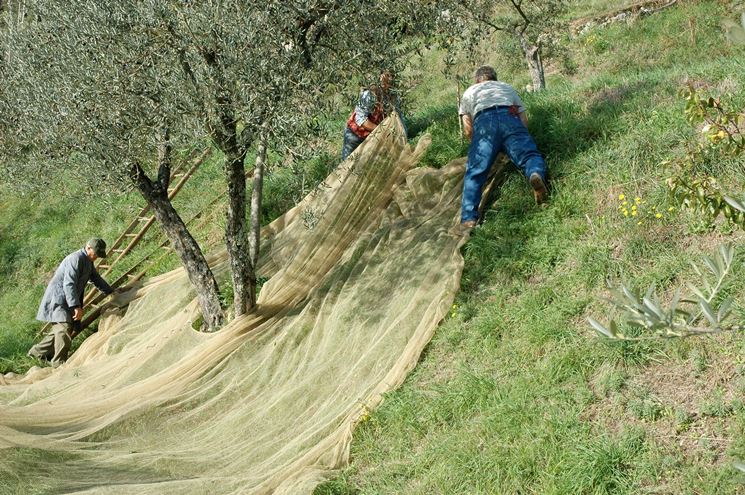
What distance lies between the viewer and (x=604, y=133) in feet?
28.5

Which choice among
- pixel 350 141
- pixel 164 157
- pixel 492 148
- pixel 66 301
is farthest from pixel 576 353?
pixel 66 301

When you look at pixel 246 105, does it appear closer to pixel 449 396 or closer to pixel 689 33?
pixel 449 396

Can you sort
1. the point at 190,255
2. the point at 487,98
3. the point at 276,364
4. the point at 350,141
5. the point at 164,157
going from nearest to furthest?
the point at 276,364 < the point at 164,157 < the point at 487,98 < the point at 190,255 < the point at 350,141

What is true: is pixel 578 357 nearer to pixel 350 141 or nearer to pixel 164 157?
pixel 164 157

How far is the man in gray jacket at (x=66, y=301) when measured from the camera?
38.3 ft

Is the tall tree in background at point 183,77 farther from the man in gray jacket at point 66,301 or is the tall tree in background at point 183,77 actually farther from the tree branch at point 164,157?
the man in gray jacket at point 66,301

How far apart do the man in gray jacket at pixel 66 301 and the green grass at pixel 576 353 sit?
4751 mm

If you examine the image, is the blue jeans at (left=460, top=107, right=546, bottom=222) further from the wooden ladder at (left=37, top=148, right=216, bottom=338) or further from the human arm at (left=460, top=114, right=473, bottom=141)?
the wooden ladder at (left=37, top=148, right=216, bottom=338)

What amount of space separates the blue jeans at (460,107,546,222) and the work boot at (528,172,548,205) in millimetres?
293

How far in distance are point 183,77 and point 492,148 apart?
132 inches

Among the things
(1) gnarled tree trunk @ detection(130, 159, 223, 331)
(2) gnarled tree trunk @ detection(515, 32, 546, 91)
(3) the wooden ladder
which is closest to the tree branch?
(1) gnarled tree trunk @ detection(130, 159, 223, 331)

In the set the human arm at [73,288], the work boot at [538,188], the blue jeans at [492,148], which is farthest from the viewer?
the human arm at [73,288]

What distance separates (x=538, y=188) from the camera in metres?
8.23

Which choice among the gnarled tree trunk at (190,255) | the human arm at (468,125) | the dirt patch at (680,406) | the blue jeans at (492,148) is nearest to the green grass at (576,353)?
the dirt patch at (680,406)
